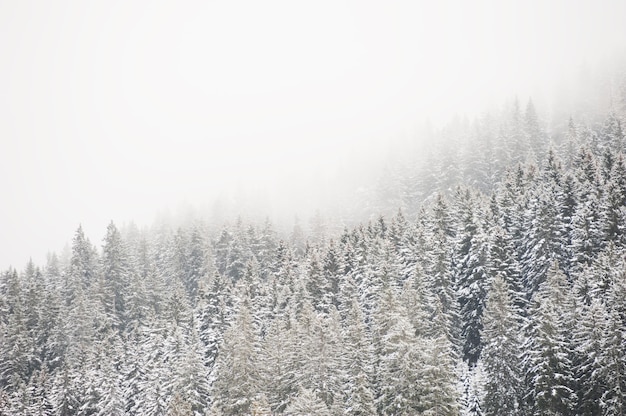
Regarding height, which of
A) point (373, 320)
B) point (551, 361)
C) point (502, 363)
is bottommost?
point (502, 363)

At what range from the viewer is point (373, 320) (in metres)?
52.8

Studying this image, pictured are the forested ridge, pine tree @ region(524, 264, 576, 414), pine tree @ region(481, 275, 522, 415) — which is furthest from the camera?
pine tree @ region(481, 275, 522, 415)

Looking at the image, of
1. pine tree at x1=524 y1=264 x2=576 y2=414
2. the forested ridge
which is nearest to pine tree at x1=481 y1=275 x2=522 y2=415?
the forested ridge

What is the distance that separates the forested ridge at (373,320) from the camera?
38.4 metres

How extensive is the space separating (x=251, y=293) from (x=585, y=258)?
44541 millimetres

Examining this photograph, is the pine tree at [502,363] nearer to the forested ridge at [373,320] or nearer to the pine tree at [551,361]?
the forested ridge at [373,320]

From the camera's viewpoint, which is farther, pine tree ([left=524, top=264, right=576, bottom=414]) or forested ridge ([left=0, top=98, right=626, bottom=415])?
forested ridge ([left=0, top=98, right=626, bottom=415])

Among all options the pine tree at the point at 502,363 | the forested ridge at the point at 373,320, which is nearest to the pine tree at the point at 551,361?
the forested ridge at the point at 373,320

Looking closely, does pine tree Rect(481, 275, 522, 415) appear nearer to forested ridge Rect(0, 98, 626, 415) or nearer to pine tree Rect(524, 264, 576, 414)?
forested ridge Rect(0, 98, 626, 415)

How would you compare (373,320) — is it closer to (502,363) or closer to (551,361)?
(502,363)

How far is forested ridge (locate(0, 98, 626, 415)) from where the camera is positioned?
38375 millimetres

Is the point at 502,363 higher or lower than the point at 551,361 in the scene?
lower

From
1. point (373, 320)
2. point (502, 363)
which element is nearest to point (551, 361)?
point (502, 363)

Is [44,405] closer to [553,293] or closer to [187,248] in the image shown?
[187,248]
